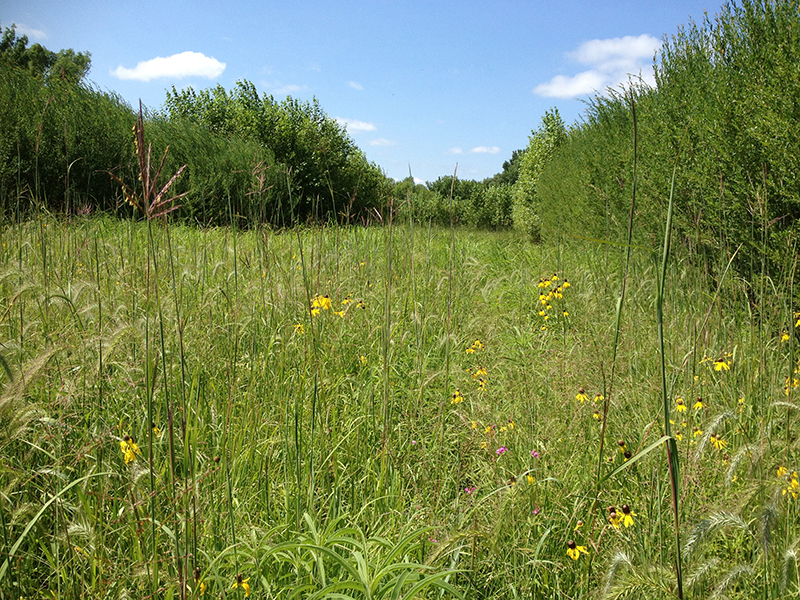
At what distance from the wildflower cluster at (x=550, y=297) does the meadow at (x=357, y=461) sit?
36 centimetres

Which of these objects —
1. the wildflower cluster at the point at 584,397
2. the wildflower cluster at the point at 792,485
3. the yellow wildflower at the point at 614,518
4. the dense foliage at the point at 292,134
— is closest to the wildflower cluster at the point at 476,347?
the wildflower cluster at the point at 584,397

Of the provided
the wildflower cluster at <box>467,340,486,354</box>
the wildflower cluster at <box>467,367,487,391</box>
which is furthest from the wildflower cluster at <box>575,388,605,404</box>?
the wildflower cluster at <box>467,340,486,354</box>

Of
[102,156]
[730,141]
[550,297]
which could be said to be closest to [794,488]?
[550,297]

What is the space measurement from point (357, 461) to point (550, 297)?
2.10 m

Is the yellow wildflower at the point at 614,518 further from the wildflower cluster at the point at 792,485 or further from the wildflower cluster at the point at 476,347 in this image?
the wildflower cluster at the point at 476,347

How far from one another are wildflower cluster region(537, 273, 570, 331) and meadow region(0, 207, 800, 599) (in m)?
0.36

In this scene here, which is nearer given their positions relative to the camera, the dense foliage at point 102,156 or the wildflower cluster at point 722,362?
the wildflower cluster at point 722,362

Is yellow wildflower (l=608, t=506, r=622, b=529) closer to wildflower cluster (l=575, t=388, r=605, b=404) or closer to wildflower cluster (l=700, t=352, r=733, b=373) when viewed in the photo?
wildflower cluster (l=575, t=388, r=605, b=404)

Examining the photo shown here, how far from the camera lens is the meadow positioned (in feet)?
3.69

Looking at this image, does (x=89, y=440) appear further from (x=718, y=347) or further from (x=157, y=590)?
(x=718, y=347)

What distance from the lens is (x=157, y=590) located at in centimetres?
112

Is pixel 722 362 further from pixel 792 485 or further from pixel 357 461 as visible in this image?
pixel 357 461

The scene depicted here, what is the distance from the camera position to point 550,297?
3479 millimetres

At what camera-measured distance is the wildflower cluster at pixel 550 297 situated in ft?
10.9
